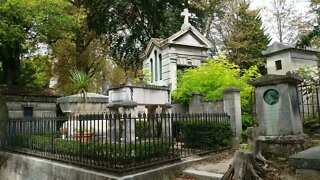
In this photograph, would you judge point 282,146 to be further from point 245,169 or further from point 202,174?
point 202,174

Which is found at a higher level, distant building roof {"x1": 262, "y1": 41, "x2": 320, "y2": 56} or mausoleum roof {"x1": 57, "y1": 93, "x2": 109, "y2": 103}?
distant building roof {"x1": 262, "y1": 41, "x2": 320, "y2": 56}

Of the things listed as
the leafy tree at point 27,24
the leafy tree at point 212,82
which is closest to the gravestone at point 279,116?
the leafy tree at point 212,82

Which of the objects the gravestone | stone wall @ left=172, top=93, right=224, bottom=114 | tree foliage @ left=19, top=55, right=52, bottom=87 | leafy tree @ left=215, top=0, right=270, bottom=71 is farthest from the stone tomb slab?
leafy tree @ left=215, top=0, right=270, bottom=71

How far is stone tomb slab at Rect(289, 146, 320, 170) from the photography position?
2156 mm

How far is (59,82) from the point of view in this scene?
92.6ft

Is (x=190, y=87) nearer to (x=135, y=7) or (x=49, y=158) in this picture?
(x=49, y=158)

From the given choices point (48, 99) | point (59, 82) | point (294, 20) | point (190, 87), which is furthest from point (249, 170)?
point (59, 82)

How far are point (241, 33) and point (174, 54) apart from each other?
395 inches

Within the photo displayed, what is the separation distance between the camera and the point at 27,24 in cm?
1499

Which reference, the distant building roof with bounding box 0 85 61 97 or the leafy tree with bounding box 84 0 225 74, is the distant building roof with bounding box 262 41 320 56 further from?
the distant building roof with bounding box 0 85 61 97

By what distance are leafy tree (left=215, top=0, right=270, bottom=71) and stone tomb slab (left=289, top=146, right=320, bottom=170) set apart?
22.1m

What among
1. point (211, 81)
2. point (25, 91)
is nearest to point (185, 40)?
point (211, 81)

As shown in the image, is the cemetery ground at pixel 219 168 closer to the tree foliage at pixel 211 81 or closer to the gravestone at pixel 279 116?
the gravestone at pixel 279 116

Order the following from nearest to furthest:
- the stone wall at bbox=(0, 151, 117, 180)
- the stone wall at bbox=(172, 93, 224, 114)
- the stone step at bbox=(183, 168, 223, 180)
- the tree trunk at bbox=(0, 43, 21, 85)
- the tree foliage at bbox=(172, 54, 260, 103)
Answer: the stone step at bbox=(183, 168, 223, 180) → the stone wall at bbox=(0, 151, 117, 180) → the stone wall at bbox=(172, 93, 224, 114) → the tree foliage at bbox=(172, 54, 260, 103) → the tree trunk at bbox=(0, 43, 21, 85)
